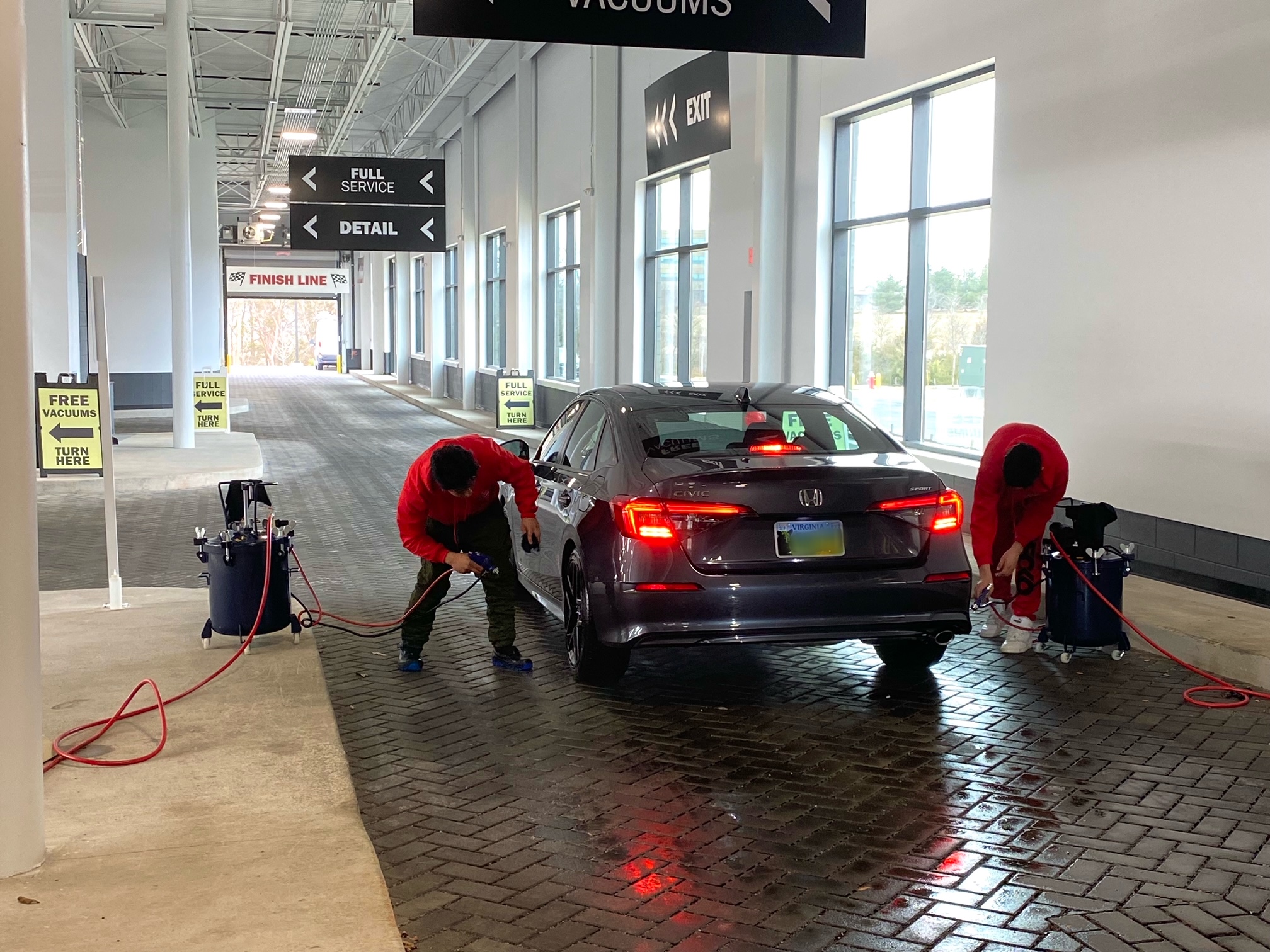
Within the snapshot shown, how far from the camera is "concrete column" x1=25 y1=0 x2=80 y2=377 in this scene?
18.7 metres

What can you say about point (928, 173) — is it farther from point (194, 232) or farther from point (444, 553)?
point (194, 232)

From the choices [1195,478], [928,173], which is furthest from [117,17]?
[1195,478]

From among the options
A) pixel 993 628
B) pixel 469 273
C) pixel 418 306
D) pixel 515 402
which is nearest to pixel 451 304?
pixel 469 273

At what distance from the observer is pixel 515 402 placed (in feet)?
86.7

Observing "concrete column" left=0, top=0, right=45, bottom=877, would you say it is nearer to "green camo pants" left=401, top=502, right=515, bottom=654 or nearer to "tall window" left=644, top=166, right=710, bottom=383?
"green camo pants" left=401, top=502, right=515, bottom=654

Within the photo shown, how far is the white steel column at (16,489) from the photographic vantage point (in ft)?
13.5

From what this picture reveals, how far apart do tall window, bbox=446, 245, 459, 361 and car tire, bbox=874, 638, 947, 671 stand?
110 ft

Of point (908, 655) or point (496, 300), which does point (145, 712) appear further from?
point (496, 300)

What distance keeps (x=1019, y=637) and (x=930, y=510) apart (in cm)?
192

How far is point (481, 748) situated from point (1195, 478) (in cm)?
571

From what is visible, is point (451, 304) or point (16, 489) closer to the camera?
point (16, 489)

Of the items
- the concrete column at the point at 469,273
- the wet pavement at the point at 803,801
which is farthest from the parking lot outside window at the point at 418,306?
the wet pavement at the point at 803,801

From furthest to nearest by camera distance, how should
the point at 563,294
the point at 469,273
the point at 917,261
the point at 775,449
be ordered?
the point at 469,273 → the point at 563,294 → the point at 917,261 → the point at 775,449

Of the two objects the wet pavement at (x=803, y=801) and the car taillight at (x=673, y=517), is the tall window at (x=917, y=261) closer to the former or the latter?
the wet pavement at (x=803, y=801)
